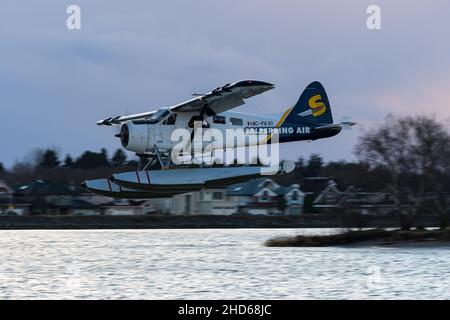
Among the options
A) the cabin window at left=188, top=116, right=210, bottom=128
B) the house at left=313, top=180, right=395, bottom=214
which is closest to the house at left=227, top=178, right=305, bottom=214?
the house at left=313, top=180, right=395, bottom=214

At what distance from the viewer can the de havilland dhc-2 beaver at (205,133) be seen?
29.0 meters

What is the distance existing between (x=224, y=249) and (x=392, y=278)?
13641 millimetres

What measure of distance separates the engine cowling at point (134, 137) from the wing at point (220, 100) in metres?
1.62

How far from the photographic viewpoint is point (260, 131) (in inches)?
1247

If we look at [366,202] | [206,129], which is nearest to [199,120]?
[206,129]

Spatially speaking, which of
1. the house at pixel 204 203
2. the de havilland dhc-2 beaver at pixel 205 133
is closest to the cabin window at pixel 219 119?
the de havilland dhc-2 beaver at pixel 205 133

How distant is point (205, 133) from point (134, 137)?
2577 mm

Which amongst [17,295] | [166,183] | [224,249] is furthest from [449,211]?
[17,295]

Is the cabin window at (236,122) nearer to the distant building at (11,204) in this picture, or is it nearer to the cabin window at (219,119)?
the cabin window at (219,119)

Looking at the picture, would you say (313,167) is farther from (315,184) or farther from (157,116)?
(157,116)

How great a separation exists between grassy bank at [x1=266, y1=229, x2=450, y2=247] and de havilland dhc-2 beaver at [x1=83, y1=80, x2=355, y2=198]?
24.0 feet

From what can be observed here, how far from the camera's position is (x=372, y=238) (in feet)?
126
